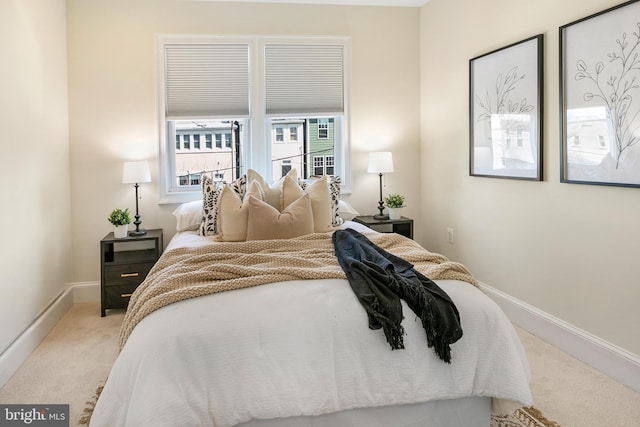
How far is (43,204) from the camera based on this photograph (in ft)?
10.6

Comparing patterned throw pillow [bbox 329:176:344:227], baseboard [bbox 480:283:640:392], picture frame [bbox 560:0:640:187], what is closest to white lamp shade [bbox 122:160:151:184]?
patterned throw pillow [bbox 329:176:344:227]

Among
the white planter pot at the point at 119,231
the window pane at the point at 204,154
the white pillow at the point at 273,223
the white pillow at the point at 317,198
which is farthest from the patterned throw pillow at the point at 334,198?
the white planter pot at the point at 119,231

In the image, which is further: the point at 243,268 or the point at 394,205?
the point at 394,205

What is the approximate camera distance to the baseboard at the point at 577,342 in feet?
7.75

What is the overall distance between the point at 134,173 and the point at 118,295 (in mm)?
956

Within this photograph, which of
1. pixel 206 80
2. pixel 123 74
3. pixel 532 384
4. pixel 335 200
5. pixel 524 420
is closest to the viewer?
pixel 524 420

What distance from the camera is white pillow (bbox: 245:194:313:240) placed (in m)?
2.95

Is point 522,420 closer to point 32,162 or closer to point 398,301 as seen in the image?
point 398,301

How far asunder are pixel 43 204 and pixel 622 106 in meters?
3.63

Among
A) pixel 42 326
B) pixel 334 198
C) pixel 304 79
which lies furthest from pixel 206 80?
pixel 42 326

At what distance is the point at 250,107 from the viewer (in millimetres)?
4082

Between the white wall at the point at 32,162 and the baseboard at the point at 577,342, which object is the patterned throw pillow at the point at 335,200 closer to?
the baseboard at the point at 577,342

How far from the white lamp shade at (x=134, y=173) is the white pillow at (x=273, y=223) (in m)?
1.10

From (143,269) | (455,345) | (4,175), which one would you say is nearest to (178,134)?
(143,269)
